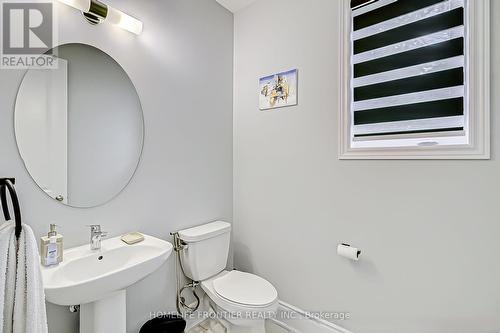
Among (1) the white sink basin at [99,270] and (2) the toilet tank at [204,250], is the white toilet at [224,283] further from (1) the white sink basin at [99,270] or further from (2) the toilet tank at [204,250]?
(1) the white sink basin at [99,270]

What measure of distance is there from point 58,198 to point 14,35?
784 mm

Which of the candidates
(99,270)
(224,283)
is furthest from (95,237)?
(224,283)

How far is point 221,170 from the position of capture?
2.11m

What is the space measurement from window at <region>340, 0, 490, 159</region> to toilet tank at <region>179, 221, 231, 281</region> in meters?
1.09

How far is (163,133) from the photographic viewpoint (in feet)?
5.44

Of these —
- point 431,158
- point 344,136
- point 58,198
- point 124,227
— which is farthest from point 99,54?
point 431,158

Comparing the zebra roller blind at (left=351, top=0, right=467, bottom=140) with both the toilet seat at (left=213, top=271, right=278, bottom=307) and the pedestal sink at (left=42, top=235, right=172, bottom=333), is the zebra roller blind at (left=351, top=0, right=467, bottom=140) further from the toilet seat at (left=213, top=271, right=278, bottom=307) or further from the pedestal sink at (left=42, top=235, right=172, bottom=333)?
the pedestal sink at (left=42, top=235, right=172, bottom=333)

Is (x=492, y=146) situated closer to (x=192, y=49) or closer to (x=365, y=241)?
(x=365, y=241)

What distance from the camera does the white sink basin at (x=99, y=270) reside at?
37.0 inches

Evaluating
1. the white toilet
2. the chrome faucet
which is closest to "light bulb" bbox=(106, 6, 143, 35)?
the chrome faucet

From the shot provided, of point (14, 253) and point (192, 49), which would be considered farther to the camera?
point (192, 49)

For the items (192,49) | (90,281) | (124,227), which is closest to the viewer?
(90,281)

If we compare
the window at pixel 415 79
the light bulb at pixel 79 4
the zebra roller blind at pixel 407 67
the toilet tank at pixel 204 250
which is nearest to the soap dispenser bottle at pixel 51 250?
the toilet tank at pixel 204 250

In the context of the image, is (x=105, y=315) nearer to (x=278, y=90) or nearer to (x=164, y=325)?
(x=164, y=325)
